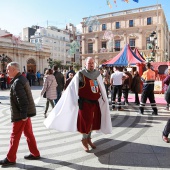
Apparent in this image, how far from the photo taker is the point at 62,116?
408cm

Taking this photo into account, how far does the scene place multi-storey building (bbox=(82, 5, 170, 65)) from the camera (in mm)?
39844

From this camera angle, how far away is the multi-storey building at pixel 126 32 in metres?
39.8

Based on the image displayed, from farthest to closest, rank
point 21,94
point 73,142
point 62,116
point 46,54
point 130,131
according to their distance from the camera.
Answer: point 46,54 → point 130,131 → point 73,142 → point 62,116 → point 21,94

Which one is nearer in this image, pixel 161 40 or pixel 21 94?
pixel 21 94

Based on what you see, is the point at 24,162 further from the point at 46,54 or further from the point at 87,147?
the point at 46,54

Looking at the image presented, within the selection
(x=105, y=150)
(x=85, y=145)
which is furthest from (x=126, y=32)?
(x=85, y=145)

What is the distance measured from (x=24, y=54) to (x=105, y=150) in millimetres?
33768

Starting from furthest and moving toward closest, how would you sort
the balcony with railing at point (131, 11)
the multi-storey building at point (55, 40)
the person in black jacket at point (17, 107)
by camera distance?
the multi-storey building at point (55, 40), the balcony with railing at point (131, 11), the person in black jacket at point (17, 107)

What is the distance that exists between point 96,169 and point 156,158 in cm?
114

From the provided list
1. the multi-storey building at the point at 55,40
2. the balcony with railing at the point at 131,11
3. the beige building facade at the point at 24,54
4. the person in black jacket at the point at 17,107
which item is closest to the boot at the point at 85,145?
the person in black jacket at the point at 17,107

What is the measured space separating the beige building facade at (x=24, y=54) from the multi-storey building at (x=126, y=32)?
11379 mm

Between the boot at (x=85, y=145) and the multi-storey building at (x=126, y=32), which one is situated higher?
the multi-storey building at (x=126, y=32)

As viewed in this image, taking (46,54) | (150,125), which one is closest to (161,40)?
(46,54)

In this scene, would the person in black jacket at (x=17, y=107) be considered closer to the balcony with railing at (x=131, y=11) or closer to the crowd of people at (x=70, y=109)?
the crowd of people at (x=70, y=109)
